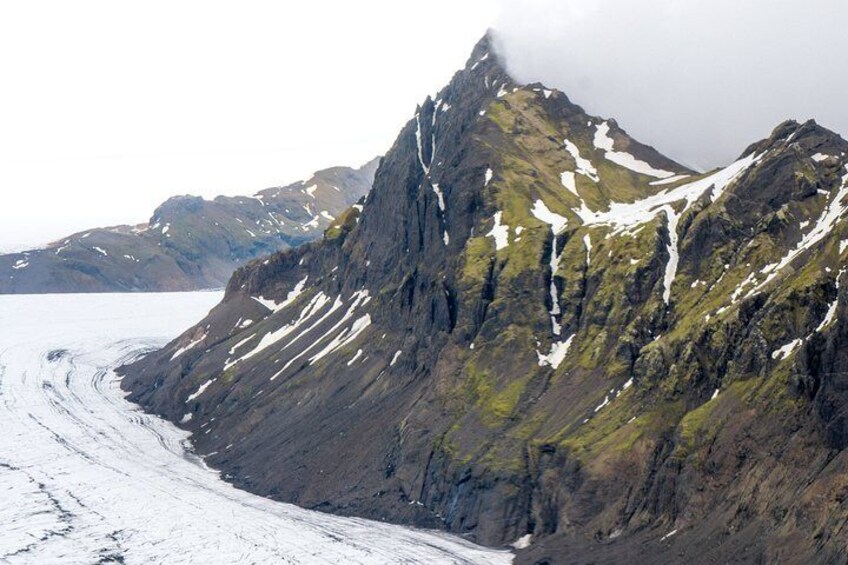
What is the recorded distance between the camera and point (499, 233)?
12475 cm

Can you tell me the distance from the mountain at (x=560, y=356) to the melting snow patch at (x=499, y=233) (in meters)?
0.47

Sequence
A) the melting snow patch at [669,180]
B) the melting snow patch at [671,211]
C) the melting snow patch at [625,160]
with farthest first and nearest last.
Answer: the melting snow patch at [625,160] → the melting snow patch at [669,180] → the melting snow patch at [671,211]

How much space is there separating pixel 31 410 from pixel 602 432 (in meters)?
106

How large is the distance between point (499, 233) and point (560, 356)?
1112 inches

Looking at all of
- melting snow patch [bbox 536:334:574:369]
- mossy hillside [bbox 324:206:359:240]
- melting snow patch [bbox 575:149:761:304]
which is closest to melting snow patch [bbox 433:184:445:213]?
melting snow patch [bbox 575:149:761:304]

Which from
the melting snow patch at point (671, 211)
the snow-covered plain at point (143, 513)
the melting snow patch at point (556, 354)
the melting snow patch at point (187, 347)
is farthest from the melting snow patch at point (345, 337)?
the melting snow patch at point (187, 347)

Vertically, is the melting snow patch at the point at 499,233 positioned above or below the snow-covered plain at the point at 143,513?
above

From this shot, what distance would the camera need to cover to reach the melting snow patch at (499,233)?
400 ft

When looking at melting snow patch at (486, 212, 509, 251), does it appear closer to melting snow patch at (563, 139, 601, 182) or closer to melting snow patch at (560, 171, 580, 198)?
melting snow patch at (560, 171, 580, 198)

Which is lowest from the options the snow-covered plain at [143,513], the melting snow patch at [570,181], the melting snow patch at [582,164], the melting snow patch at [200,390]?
the snow-covered plain at [143,513]

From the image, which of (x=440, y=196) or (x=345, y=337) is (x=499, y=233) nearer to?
(x=440, y=196)

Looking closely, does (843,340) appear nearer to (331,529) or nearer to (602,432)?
(602,432)

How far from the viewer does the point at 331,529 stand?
9206 centimetres

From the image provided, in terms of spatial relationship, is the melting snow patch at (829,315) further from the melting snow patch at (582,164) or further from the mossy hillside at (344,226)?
the mossy hillside at (344,226)
